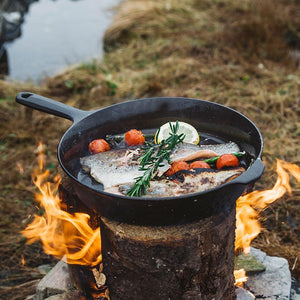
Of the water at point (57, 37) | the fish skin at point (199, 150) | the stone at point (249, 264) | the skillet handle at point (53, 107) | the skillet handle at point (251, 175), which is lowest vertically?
the water at point (57, 37)

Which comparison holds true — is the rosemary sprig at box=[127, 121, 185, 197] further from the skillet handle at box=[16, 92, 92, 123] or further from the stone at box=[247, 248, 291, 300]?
the stone at box=[247, 248, 291, 300]

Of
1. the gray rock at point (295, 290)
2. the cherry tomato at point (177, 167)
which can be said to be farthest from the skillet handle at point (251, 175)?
the gray rock at point (295, 290)

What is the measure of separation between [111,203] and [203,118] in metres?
1.10

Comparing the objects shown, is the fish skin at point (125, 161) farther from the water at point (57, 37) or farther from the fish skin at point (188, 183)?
the water at point (57, 37)

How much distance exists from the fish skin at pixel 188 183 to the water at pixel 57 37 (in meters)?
5.58

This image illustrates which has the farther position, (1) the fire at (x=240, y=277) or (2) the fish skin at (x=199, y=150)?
(1) the fire at (x=240, y=277)

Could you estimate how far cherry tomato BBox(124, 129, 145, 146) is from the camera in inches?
97.2

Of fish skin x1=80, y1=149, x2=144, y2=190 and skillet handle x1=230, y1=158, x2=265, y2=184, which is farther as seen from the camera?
fish skin x1=80, y1=149, x2=144, y2=190

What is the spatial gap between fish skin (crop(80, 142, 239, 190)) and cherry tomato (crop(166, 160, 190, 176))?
0.04m

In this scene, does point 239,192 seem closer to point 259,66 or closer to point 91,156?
point 91,156

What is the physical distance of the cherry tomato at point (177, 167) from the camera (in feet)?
7.11

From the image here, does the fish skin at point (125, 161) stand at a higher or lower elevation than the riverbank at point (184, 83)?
higher

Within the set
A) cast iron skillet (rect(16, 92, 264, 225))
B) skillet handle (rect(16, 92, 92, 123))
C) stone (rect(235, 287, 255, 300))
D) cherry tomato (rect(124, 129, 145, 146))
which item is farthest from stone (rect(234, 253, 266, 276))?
skillet handle (rect(16, 92, 92, 123))

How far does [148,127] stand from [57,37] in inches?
308
